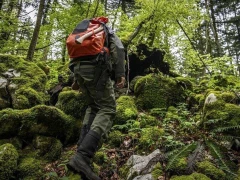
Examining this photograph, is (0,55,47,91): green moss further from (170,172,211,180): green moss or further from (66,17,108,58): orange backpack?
(170,172,211,180): green moss

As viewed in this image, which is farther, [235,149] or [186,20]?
[186,20]

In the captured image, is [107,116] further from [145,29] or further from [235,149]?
[145,29]

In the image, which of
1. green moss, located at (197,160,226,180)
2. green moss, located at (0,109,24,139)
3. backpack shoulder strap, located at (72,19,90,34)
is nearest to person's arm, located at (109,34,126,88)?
backpack shoulder strap, located at (72,19,90,34)

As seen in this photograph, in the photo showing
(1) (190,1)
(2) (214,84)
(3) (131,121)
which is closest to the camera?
(3) (131,121)

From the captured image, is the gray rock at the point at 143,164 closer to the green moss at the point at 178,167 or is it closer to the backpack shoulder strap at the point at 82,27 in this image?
the green moss at the point at 178,167

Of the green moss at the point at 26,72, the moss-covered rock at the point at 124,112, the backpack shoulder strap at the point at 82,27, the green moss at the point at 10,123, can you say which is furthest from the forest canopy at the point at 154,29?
the backpack shoulder strap at the point at 82,27

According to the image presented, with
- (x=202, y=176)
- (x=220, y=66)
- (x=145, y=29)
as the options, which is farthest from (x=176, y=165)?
(x=145, y=29)

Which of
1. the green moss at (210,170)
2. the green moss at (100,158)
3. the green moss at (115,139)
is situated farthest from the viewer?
the green moss at (115,139)

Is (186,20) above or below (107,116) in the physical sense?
above

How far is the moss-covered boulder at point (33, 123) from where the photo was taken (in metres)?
4.61

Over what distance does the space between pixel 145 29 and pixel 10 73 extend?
18.2 feet

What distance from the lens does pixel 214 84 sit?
799 cm

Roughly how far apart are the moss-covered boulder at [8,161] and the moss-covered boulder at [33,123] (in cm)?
64

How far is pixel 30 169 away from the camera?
3.94 m
